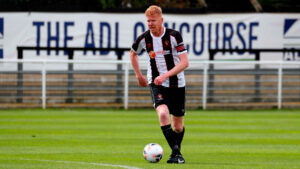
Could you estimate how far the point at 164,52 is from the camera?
31.3 feet

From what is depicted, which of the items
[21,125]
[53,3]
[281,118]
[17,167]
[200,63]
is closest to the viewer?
[17,167]

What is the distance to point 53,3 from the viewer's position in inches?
992

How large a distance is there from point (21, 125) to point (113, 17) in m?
8.99

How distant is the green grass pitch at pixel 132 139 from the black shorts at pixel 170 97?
75 cm

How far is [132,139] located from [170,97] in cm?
343

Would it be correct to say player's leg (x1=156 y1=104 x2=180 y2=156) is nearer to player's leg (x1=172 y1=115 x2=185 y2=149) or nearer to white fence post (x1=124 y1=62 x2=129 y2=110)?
player's leg (x1=172 y1=115 x2=185 y2=149)

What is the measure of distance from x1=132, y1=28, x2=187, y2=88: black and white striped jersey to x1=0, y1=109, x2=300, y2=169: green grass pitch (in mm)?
1181

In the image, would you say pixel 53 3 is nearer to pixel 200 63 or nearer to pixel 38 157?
pixel 200 63

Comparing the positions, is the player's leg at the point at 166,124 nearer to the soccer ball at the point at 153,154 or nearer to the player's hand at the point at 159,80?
the soccer ball at the point at 153,154

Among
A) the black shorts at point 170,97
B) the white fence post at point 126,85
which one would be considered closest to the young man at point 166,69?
the black shorts at point 170,97

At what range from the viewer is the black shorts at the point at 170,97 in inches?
375

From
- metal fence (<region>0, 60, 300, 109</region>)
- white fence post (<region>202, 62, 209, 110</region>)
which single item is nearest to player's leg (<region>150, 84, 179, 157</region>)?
metal fence (<region>0, 60, 300, 109</region>)

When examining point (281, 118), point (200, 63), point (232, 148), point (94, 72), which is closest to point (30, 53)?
point (94, 72)

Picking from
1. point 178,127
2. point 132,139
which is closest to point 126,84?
point 132,139
